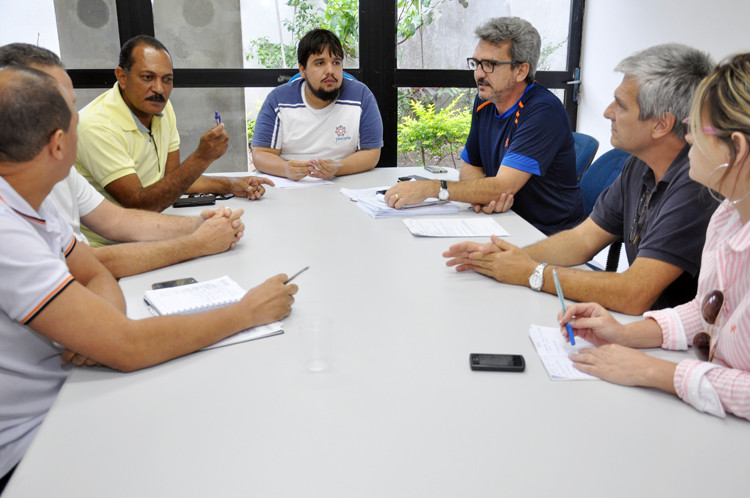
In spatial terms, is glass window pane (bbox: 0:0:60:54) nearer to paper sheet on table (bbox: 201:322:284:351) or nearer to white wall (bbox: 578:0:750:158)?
paper sheet on table (bbox: 201:322:284:351)

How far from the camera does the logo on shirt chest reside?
11.2 ft

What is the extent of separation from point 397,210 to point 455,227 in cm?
32

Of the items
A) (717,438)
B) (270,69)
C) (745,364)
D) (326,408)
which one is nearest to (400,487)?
(326,408)

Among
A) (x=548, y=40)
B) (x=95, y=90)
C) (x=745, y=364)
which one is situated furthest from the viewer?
(x=548, y=40)

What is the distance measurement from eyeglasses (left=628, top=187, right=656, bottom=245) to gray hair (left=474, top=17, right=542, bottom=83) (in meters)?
1.08

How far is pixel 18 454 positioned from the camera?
122 cm

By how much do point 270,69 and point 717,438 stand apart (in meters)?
3.99

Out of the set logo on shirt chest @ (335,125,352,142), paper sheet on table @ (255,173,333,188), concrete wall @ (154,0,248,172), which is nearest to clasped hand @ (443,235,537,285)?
paper sheet on table @ (255,173,333,188)

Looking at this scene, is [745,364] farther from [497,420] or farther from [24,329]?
[24,329]

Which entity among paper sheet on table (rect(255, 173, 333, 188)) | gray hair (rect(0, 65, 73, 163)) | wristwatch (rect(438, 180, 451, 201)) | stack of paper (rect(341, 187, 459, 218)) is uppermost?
gray hair (rect(0, 65, 73, 163))

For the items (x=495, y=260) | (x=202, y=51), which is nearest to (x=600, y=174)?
(x=495, y=260)

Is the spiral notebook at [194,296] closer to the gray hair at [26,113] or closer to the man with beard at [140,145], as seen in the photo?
the gray hair at [26,113]

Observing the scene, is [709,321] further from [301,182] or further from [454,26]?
[454,26]

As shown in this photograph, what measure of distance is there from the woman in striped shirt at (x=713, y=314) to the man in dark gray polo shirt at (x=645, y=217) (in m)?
0.19
